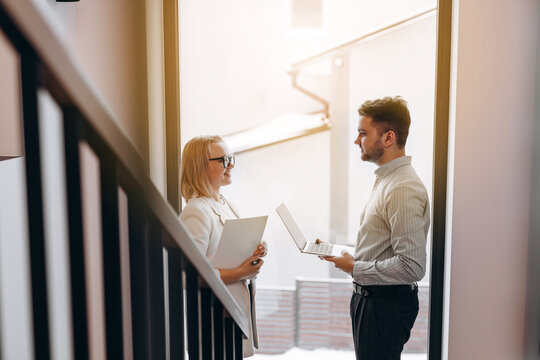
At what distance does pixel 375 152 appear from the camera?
1.71 metres

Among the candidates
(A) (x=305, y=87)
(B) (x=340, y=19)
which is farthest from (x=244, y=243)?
(B) (x=340, y=19)

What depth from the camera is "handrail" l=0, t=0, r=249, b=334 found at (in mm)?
397

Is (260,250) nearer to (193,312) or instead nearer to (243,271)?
(243,271)

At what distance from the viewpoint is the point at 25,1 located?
1.28 ft

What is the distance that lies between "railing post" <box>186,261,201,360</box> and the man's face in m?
1.14

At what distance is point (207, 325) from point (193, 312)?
0.36ft

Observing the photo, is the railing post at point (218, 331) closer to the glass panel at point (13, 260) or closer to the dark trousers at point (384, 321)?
the glass panel at point (13, 260)

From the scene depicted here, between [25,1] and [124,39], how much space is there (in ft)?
5.93

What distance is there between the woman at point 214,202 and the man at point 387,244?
0.41 metres

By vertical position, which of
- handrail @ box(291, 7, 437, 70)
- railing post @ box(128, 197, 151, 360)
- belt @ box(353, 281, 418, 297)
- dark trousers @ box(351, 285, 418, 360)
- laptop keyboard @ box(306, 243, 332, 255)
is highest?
handrail @ box(291, 7, 437, 70)

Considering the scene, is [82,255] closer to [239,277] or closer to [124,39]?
[239,277]

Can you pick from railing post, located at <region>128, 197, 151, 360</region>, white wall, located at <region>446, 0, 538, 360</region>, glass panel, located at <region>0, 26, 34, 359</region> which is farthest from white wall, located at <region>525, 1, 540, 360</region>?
glass panel, located at <region>0, 26, 34, 359</region>

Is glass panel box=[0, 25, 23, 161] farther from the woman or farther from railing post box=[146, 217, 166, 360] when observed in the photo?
railing post box=[146, 217, 166, 360]

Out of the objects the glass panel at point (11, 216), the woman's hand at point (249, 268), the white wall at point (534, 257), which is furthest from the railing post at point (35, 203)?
the white wall at point (534, 257)
